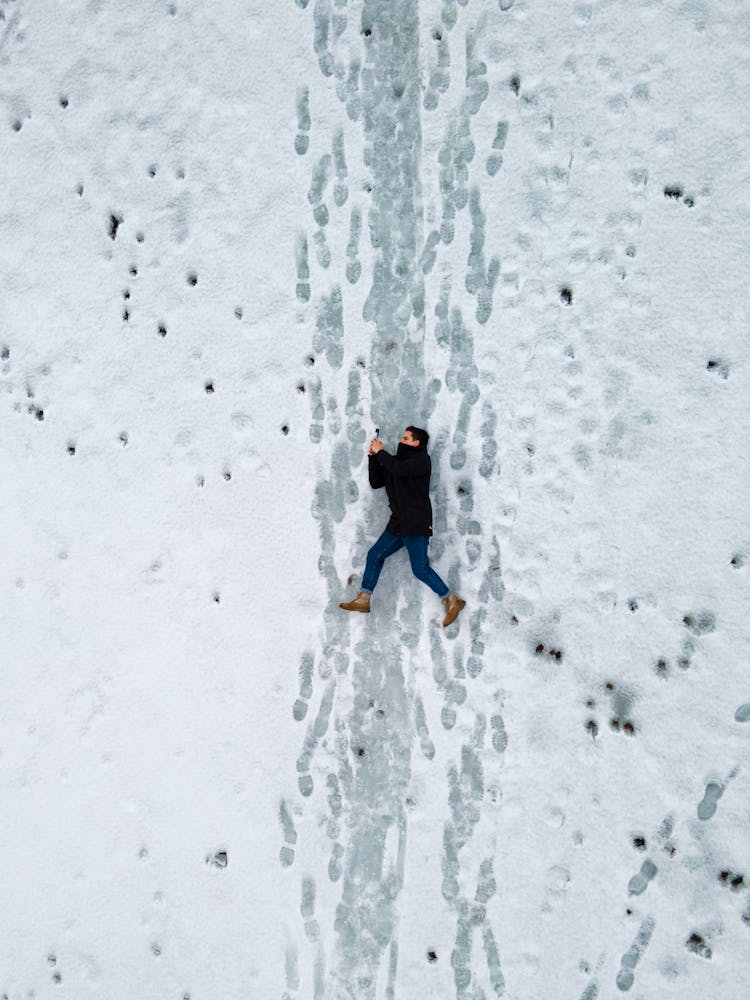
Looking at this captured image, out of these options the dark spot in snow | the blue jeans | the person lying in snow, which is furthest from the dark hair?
the dark spot in snow

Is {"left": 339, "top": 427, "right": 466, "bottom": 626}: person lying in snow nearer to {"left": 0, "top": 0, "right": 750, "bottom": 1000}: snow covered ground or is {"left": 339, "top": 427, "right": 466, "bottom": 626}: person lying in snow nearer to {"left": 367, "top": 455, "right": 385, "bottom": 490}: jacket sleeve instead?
{"left": 367, "top": 455, "right": 385, "bottom": 490}: jacket sleeve

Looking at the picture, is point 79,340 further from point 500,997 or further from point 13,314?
point 500,997

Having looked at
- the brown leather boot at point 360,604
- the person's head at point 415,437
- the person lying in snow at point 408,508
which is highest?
the person's head at point 415,437

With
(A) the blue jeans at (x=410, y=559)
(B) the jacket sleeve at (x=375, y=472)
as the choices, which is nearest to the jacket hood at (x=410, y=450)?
(B) the jacket sleeve at (x=375, y=472)

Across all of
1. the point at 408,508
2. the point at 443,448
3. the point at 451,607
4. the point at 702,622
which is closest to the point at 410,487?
the point at 408,508

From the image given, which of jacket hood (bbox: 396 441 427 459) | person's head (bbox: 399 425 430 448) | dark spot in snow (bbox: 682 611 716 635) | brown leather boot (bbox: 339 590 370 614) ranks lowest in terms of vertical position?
brown leather boot (bbox: 339 590 370 614)

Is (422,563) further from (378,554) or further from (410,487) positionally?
(410,487)

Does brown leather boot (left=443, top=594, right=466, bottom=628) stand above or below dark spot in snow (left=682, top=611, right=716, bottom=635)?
below

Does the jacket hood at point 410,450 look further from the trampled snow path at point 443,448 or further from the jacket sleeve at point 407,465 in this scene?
the trampled snow path at point 443,448

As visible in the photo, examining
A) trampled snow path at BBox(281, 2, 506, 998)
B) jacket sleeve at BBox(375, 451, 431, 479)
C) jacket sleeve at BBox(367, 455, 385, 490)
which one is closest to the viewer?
jacket sleeve at BBox(375, 451, 431, 479)
